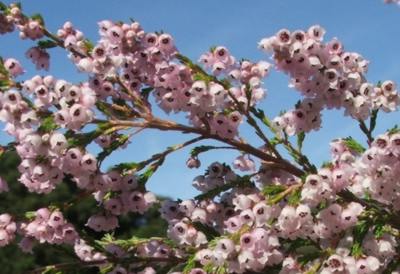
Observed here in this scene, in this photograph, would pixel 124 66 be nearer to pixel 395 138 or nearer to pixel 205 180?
pixel 205 180

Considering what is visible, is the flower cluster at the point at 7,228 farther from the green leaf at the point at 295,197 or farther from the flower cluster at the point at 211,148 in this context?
the green leaf at the point at 295,197

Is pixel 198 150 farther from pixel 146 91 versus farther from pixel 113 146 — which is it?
pixel 113 146

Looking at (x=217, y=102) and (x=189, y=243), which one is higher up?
(x=217, y=102)

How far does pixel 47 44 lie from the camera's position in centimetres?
775

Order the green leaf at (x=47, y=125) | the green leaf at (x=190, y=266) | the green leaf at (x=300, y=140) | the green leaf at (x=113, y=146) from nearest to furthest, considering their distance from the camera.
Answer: the green leaf at (x=47, y=125) < the green leaf at (x=190, y=266) < the green leaf at (x=113, y=146) < the green leaf at (x=300, y=140)

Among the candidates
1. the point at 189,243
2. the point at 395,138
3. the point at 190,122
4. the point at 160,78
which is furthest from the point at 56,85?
the point at 395,138

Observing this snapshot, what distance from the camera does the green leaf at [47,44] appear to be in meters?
7.73

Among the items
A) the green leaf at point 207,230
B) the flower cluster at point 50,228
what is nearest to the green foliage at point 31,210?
the flower cluster at point 50,228

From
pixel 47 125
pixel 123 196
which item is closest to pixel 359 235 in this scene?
pixel 123 196

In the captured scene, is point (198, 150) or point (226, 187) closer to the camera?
point (226, 187)

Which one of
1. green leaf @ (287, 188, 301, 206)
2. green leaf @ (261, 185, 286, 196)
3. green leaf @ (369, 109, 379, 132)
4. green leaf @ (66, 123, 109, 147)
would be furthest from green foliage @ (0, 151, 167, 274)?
green leaf @ (287, 188, 301, 206)

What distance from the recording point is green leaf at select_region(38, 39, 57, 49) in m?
7.73

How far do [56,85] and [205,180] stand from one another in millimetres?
2046

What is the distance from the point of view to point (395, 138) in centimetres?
573
